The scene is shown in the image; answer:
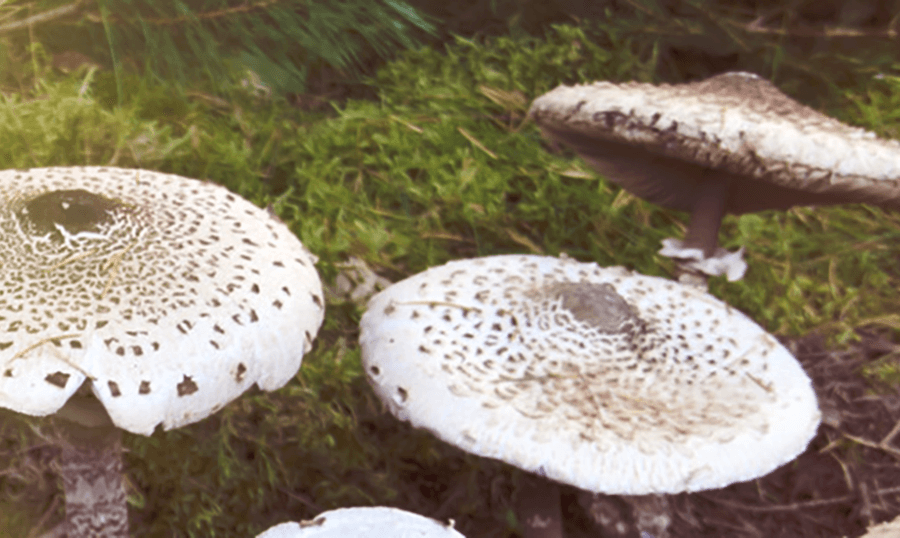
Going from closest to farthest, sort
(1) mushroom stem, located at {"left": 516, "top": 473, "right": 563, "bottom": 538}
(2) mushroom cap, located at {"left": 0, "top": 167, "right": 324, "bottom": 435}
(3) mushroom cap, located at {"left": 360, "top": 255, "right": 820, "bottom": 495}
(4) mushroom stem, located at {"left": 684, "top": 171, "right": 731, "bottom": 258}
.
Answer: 1. (2) mushroom cap, located at {"left": 0, "top": 167, "right": 324, "bottom": 435}
2. (3) mushroom cap, located at {"left": 360, "top": 255, "right": 820, "bottom": 495}
3. (1) mushroom stem, located at {"left": 516, "top": 473, "right": 563, "bottom": 538}
4. (4) mushroom stem, located at {"left": 684, "top": 171, "right": 731, "bottom": 258}

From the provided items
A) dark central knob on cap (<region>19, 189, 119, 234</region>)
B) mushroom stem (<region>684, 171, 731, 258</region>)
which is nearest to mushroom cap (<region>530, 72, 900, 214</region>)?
mushroom stem (<region>684, 171, 731, 258</region>)

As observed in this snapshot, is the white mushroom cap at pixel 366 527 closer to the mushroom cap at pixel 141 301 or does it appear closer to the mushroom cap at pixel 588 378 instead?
the mushroom cap at pixel 588 378

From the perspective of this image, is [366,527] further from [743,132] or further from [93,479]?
[743,132]

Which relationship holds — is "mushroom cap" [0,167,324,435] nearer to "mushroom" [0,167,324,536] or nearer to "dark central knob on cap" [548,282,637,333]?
"mushroom" [0,167,324,536]

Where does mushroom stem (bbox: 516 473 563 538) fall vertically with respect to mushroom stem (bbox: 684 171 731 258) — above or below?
below

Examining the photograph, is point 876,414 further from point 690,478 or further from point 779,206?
point 690,478
